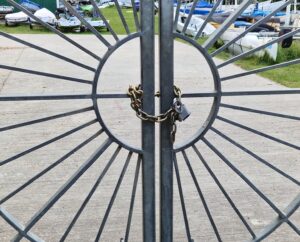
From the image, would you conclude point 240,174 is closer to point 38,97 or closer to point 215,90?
point 215,90

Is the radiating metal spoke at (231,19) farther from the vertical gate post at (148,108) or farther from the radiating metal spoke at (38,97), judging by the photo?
the radiating metal spoke at (38,97)

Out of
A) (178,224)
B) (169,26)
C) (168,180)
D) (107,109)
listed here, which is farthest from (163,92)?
(107,109)

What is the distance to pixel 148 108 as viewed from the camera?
1907mm

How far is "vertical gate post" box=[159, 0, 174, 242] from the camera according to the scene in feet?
5.93

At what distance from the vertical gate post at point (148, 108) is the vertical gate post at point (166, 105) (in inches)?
1.6

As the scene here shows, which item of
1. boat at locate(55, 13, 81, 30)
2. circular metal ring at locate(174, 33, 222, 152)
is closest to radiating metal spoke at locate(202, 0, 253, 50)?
circular metal ring at locate(174, 33, 222, 152)

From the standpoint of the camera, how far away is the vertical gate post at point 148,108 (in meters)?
1.78

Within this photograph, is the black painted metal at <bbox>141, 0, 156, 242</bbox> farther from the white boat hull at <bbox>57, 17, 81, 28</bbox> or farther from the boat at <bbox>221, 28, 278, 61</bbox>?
the white boat hull at <bbox>57, 17, 81, 28</bbox>

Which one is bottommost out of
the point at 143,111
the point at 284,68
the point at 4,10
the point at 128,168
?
the point at 128,168

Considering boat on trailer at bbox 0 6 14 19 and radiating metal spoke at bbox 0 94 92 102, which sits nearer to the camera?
radiating metal spoke at bbox 0 94 92 102

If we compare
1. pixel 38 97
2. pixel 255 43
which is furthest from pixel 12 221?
pixel 255 43

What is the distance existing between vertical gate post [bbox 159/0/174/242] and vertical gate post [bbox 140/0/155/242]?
0.13ft

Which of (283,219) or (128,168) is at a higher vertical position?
(283,219)

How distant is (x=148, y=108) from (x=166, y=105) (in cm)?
8
